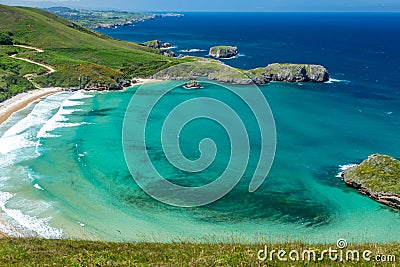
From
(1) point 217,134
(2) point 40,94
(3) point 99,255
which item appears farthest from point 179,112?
(3) point 99,255

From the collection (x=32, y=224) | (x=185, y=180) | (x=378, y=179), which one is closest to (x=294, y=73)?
(x=378, y=179)

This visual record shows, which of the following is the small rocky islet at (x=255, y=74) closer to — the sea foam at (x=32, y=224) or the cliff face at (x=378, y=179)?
the cliff face at (x=378, y=179)

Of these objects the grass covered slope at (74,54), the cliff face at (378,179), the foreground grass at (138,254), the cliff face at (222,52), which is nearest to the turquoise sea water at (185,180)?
the cliff face at (378,179)

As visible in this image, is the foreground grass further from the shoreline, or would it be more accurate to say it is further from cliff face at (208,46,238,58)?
cliff face at (208,46,238,58)

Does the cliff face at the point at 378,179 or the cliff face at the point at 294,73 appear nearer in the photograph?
the cliff face at the point at 378,179

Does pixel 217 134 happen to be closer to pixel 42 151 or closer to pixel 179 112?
pixel 179 112

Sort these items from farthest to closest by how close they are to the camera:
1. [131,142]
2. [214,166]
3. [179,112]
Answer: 1. [179,112]
2. [131,142]
3. [214,166]
